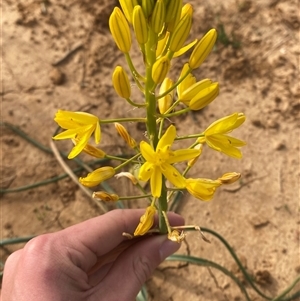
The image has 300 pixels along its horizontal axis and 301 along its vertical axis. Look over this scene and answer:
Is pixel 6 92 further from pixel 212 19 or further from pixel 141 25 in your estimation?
pixel 141 25

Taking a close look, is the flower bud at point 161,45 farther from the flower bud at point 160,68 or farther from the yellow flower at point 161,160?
the yellow flower at point 161,160

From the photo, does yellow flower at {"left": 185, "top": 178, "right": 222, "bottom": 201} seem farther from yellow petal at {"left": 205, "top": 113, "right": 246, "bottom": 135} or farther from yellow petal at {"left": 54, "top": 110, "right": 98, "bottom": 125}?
yellow petal at {"left": 54, "top": 110, "right": 98, "bottom": 125}

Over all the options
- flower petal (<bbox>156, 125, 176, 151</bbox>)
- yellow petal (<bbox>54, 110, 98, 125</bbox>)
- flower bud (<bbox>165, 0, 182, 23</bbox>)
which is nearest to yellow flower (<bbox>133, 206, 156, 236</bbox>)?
flower petal (<bbox>156, 125, 176, 151</bbox>)

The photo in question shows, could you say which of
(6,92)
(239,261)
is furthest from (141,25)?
(6,92)

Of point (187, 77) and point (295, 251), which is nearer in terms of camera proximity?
point (187, 77)

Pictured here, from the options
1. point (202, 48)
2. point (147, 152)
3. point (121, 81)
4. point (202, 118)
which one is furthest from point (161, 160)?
point (202, 118)
